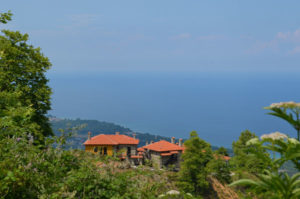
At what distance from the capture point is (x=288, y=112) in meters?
2.70

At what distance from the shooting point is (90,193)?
432 centimetres

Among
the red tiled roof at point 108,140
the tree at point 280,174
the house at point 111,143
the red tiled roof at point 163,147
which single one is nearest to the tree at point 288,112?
the tree at point 280,174

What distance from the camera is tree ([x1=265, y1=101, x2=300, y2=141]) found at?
2.59 m

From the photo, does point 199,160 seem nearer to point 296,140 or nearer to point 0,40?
point 0,40

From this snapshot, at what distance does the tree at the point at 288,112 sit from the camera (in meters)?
2.59

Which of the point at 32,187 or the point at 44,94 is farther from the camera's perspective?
the point at 44,94

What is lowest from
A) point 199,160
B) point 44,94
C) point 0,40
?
point 199,160

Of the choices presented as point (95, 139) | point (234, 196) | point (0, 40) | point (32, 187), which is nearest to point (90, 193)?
point (32, 187)

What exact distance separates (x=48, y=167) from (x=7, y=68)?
2132 centimetres

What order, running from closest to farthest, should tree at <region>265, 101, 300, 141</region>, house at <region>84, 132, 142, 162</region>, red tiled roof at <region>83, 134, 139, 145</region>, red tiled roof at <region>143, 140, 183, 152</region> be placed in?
tree at <region>265, 101, 300, 141</region> → house at <region>84, 132, 142, 162</region> → red tiled roof at <region>83, 134, 139, 145</region> → red tiled roof at <region>143, 140, 183, 152</region>

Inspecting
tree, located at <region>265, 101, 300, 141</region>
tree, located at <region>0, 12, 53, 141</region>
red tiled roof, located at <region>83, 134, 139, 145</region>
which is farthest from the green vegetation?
red tiled roof, located at <region>83, 134, 139, 145</region>

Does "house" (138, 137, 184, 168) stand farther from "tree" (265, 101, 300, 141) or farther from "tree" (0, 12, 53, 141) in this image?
"tree" (265, 101, 300, 141)

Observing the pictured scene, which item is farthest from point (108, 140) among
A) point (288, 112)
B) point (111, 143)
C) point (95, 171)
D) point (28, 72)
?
point (288, 112)

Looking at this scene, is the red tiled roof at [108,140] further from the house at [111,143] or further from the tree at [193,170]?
the tree at [193,170]
